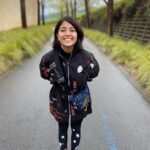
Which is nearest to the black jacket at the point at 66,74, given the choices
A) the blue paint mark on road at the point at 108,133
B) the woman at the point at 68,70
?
the woman at the point at 68,70

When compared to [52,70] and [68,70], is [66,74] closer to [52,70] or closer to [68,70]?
[68,70]

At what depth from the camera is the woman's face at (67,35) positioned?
4.73 meters

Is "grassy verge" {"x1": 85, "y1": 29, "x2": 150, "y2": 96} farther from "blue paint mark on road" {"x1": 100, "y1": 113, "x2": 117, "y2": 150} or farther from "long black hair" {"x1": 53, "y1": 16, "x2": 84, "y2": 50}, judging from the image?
"long black hair" {"x1": 53, "y1": 16, "x2": 84, "y2": 50}

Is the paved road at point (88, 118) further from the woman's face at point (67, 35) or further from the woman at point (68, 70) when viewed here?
the woman's face at point (67, 35)

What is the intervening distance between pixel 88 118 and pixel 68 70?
3.21 m

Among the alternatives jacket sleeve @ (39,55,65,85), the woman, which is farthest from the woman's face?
jacket sleeve @ (39,55,65,85)

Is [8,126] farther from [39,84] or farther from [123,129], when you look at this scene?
[39,84]

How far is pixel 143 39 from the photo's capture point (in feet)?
75.5

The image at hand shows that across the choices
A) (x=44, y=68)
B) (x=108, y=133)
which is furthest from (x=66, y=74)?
(x=108, y=133)

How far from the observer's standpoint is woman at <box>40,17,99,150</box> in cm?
472

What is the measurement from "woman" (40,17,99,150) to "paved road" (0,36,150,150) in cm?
128

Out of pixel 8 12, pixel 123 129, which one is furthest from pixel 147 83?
pixel 8 12

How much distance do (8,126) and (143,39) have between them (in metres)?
16.9

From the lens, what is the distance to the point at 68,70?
471 cm
